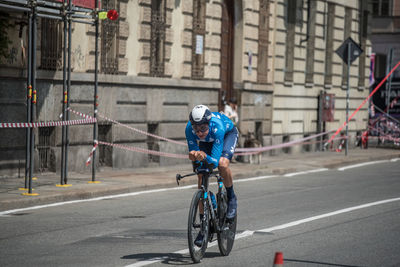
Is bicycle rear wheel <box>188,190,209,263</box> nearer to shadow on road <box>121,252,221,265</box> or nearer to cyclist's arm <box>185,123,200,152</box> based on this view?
shadow on road <box>121,252,221,265</box>

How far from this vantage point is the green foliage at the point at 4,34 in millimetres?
17312

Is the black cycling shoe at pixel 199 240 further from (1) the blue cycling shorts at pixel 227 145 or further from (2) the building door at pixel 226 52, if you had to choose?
(2) the building door at pixel 226 52

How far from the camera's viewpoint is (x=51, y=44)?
18969 mm

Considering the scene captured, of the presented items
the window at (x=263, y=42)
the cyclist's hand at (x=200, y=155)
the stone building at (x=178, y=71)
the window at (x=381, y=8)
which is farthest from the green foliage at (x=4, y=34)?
the window at (x=381, y=8)

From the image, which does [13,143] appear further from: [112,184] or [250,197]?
[250,197]

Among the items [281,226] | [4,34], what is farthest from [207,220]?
[4,34]

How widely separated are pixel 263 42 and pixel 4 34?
13045 mm

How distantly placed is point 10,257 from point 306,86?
79.0 ft

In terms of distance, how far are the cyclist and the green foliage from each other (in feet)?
28.3

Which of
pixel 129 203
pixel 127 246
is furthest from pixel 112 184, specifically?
pixel 127 246

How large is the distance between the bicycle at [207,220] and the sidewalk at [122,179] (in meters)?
4.97

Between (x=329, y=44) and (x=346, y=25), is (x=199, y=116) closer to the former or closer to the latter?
(x=329, y=44)

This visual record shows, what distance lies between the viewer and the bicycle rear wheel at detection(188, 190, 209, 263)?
9.01 meters

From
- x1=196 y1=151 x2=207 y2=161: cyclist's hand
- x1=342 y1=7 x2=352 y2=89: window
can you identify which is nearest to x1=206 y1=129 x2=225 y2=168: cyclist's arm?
x1=196 y1=151 x2=207 y2=161: cyclist's hand
